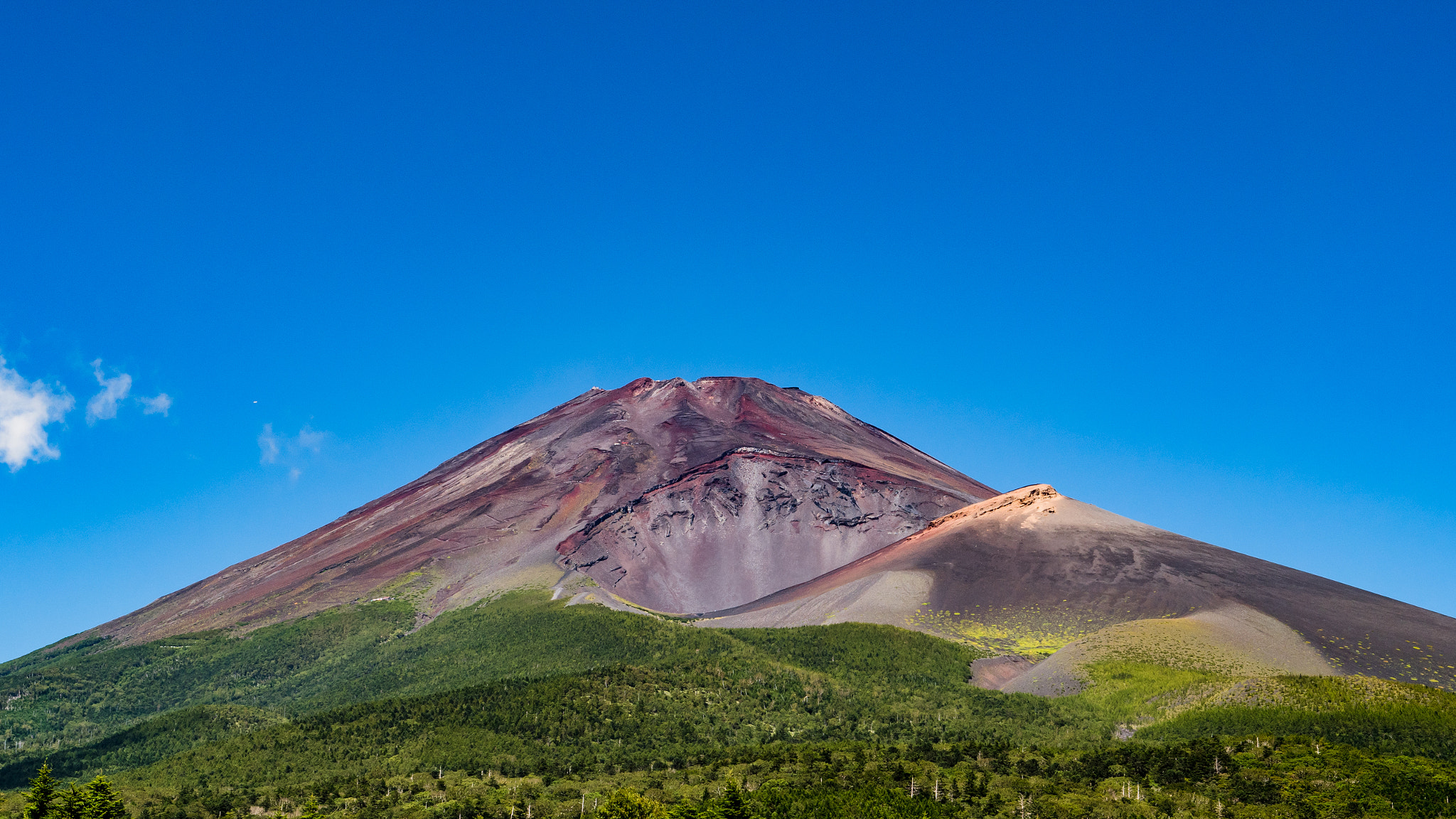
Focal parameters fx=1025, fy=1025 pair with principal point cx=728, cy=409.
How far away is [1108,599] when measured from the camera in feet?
396

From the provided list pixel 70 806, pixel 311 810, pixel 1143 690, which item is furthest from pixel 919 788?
pixel 70 806

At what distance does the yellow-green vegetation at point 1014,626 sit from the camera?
113500mm

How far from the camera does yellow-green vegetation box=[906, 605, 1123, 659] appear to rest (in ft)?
372

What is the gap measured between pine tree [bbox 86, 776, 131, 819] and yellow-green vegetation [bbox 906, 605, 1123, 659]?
81.4m

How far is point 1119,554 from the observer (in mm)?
133375

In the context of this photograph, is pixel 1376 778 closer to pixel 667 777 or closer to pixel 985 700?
pixel 985 700

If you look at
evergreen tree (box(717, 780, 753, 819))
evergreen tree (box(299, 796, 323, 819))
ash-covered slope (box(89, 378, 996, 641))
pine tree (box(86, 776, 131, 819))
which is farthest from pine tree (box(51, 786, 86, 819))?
ash-covered slope (box(89, 378, 996, 641))

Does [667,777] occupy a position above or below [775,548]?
below

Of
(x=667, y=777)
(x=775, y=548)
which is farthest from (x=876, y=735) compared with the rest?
(x=775, y=548)

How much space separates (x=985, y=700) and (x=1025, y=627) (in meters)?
25.5

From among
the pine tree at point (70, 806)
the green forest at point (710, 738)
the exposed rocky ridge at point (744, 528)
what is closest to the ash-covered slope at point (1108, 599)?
the green forest at point (710, 738)

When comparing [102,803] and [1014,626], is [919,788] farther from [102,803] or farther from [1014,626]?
[1014,626]

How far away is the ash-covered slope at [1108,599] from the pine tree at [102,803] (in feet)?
248

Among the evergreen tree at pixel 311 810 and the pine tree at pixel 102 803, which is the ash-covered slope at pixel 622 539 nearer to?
the evergreen tree at pixel 311 810
